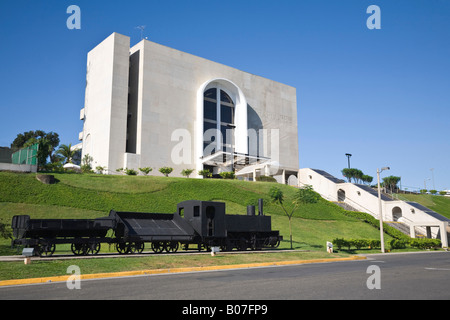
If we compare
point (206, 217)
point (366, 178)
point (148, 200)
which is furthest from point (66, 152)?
point (366, 178)

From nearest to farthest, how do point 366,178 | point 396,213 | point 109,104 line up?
point 396,213
point 109,104
point 366,178

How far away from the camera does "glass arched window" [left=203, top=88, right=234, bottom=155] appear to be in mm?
61375

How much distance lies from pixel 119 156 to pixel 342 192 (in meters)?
33.0

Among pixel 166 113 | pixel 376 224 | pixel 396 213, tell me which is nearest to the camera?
pixel 376 224

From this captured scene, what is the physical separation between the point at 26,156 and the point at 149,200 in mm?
13207

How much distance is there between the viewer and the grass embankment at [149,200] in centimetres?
3158

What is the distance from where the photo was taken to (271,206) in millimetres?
42656

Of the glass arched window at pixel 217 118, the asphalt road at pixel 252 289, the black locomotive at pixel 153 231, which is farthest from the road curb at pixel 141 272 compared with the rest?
the glass arched window at pixel 217 118

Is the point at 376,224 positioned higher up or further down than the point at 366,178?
further down

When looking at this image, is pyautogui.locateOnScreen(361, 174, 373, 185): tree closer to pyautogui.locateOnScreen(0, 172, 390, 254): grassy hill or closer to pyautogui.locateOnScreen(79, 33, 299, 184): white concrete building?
pyautogui.locateOnScreen(79, 33, 299, 184): white concrete building

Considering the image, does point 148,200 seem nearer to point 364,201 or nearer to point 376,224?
point 376,224

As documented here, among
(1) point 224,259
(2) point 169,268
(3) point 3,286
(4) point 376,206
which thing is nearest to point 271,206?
(4) point 376,206

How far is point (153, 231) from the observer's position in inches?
795

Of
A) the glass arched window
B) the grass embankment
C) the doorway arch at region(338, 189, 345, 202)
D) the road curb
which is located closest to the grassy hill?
the grass embankment
